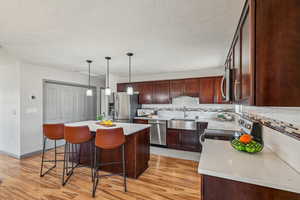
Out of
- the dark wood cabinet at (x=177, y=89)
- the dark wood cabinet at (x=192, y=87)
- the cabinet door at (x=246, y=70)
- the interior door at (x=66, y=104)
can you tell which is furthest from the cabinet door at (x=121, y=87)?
the cabinet door at (x=246, y=70)

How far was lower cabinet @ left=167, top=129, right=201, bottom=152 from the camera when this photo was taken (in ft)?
12.5

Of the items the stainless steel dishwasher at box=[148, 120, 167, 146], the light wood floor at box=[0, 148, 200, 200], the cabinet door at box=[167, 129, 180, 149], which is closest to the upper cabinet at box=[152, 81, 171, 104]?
the stainless steel dishwasher at box=[148, 120, 167, 146]

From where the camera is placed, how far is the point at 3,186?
7.37 feet

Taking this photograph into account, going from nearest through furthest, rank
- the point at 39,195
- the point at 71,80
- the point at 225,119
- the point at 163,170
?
the point at 39,195 → the point at 163,170 → the point at 225,119 → the point at 71,80

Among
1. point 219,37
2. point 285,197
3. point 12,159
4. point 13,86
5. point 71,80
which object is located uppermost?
point 219,37

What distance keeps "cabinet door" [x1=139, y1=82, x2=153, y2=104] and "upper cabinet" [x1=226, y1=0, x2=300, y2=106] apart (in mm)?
3904

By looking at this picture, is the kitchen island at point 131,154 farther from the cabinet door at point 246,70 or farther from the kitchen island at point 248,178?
the cabinet door at point 246,70

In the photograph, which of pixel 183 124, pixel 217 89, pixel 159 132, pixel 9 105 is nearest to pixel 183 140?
pixel 183 124

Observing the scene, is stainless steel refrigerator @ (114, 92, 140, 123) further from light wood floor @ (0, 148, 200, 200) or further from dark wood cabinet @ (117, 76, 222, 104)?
light wood floor @ (0, 148, 200, 200)

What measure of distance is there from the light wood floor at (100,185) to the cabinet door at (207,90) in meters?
1.88

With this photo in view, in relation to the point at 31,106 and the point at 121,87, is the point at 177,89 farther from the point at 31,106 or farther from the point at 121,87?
the point at 31,106

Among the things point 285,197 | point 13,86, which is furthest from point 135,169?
point 13,86

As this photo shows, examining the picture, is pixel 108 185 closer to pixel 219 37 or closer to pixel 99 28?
pixel 99 28

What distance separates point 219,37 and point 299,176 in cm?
193
